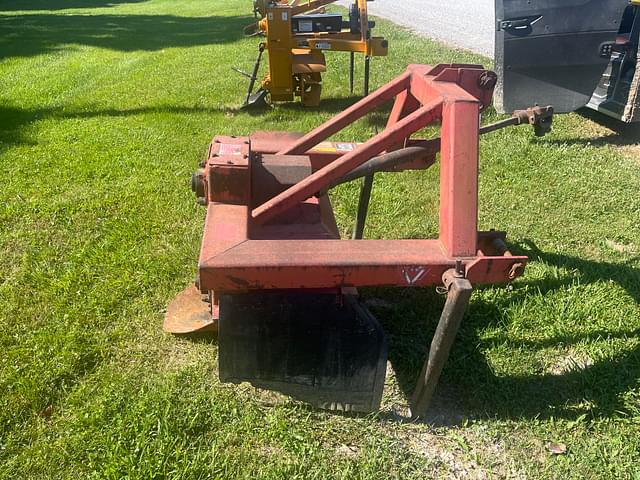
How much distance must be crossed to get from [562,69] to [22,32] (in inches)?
547

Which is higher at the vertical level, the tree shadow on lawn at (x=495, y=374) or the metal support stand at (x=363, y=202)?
the metal support stand at (x=363, y=202)

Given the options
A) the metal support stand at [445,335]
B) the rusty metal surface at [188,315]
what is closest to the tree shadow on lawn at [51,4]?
the rusty metal surface at [188,315]

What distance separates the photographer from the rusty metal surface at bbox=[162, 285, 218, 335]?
2.79m

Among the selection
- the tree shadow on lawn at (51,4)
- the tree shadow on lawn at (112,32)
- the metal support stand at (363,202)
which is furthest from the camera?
the tree shadow on lawn at (51,4)

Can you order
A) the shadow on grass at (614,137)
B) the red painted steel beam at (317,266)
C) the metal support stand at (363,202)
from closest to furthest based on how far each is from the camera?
1. the red painted steel beam at (317,266)
2. the metal support stand at (363,202)
3. the shadow on grass at (614,137)

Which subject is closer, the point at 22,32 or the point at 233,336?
the point at 233,336

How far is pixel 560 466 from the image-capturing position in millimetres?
2158

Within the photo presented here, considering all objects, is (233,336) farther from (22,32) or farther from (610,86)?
(22,32)

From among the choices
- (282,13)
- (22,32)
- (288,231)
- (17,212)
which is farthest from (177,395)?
(22,32)

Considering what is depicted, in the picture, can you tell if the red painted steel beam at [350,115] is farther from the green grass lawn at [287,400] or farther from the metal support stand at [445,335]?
the metal support stand at [445,335]

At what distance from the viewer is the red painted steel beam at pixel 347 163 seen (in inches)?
85.1

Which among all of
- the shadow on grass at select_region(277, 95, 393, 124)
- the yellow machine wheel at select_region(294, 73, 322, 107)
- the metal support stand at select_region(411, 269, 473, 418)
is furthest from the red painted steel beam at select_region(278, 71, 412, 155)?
the yellow machine wheel at select_region(294, 73, 322, 107)

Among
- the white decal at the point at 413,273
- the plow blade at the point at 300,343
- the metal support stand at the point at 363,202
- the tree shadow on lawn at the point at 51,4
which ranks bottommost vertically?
the plow blade at the point at 300,343

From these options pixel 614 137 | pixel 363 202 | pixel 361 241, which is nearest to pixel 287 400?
pixel 361 241
